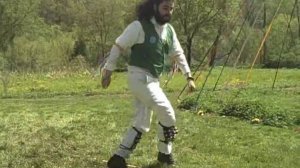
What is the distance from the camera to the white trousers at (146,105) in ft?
21.3

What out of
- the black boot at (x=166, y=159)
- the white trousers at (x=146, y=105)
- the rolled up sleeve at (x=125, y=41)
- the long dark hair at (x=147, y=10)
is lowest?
the black boot at (x=166, y=159)

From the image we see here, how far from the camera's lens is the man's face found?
662cm

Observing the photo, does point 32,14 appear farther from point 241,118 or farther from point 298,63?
point 241,118

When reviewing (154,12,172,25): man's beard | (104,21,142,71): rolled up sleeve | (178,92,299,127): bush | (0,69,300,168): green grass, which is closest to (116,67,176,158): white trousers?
(104,21,142,71): rolled up sleeve

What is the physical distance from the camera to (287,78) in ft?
92.0

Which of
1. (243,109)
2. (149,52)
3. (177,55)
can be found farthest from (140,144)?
(243,109)

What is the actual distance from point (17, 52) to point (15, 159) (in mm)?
54165

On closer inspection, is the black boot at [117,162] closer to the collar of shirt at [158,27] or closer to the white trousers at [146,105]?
the white trousers at [146,105]

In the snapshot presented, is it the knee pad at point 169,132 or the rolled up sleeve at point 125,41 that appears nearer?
the rolled up sleeve at point 125,41

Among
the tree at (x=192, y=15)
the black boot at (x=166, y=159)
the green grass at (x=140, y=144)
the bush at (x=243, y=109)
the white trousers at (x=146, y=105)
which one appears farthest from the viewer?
the tree at (x=192, y=15)

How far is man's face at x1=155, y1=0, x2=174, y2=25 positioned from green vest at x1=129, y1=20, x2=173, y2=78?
122mm

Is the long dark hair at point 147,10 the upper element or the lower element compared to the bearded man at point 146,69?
upper

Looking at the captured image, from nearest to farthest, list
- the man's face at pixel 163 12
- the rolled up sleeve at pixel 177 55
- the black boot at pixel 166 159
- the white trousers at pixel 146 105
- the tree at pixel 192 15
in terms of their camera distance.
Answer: the white trousers at pixel 146 105 < the man's face at pixel 163 12 < the black boot at pixel 166 159 < the rolled up sleeve at pixel 177 55 < the tree at pixel 192 15

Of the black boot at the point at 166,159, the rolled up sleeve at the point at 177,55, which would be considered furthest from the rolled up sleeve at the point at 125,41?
the black boot at the point at 166,159
